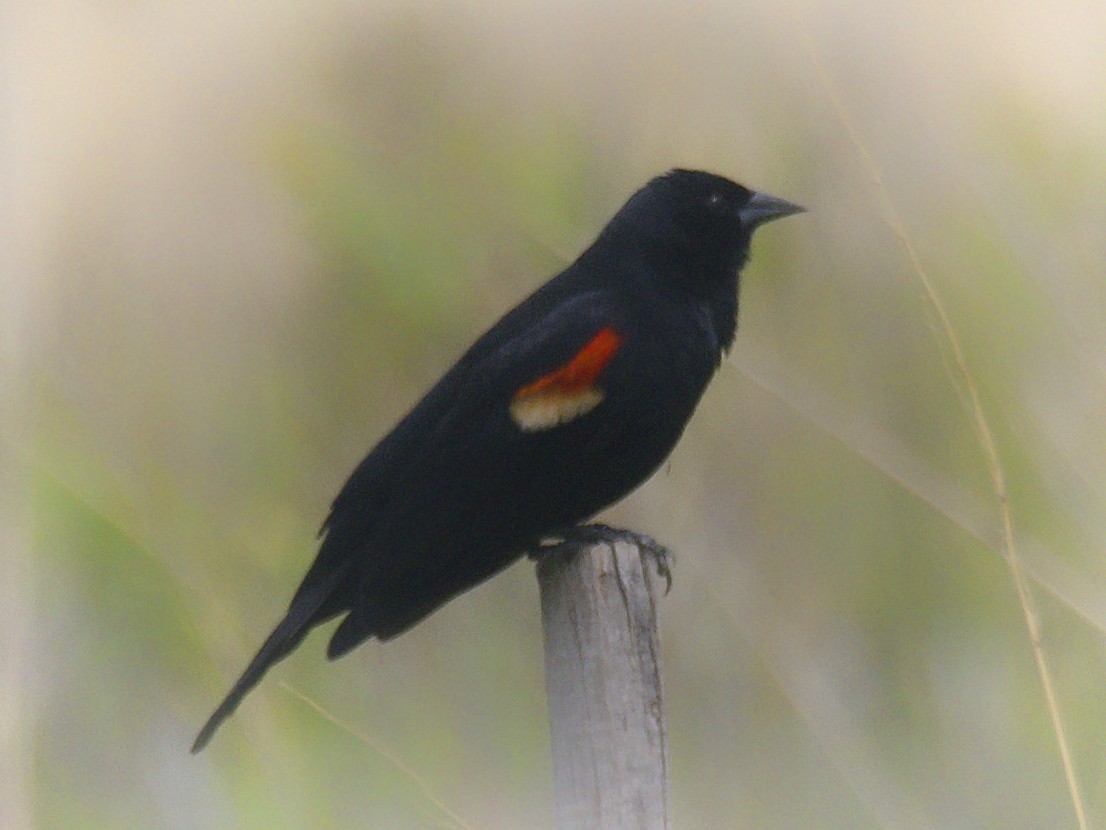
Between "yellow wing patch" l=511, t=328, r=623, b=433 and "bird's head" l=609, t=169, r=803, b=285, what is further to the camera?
"bird's head" l=609, t=169, r=803, b=285

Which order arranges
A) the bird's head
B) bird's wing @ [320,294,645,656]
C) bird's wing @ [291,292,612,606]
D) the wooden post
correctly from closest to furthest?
the wooden post → bird's wing @ [320,294,645,656] → bird's wing @ [291,292,612,606] → the bird's head

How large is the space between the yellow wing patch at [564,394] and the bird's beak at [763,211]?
0.47 m

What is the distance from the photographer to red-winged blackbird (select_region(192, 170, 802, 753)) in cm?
204

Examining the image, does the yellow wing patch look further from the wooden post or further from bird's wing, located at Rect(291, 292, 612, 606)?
the wooden post

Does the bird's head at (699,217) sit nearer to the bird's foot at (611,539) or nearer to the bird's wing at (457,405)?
the bird's wing at (457,405)

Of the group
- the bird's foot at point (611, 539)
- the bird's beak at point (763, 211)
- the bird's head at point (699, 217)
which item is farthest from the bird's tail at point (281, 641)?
the bird's beak at point (763, 211)

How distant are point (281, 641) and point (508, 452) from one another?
1.59ft

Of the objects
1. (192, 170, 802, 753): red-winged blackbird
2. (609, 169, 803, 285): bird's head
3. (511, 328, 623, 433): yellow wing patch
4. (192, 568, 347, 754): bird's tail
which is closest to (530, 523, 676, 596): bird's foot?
(192, 170, 802, 753): red-winged blackbird

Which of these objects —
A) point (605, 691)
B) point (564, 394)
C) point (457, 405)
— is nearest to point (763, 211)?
point (564, 394)

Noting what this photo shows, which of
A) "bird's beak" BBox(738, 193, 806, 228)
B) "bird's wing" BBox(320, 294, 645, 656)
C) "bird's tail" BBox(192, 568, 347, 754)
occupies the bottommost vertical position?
"bird's tail" BBox(192, 568, 347, 754)

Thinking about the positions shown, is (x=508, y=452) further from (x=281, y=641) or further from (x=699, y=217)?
(x=699, y=217)

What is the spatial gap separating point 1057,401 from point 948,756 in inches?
28.6

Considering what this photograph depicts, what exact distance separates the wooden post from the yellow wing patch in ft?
1.08

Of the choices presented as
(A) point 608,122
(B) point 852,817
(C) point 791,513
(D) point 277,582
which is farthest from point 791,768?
(A) point 608,122
